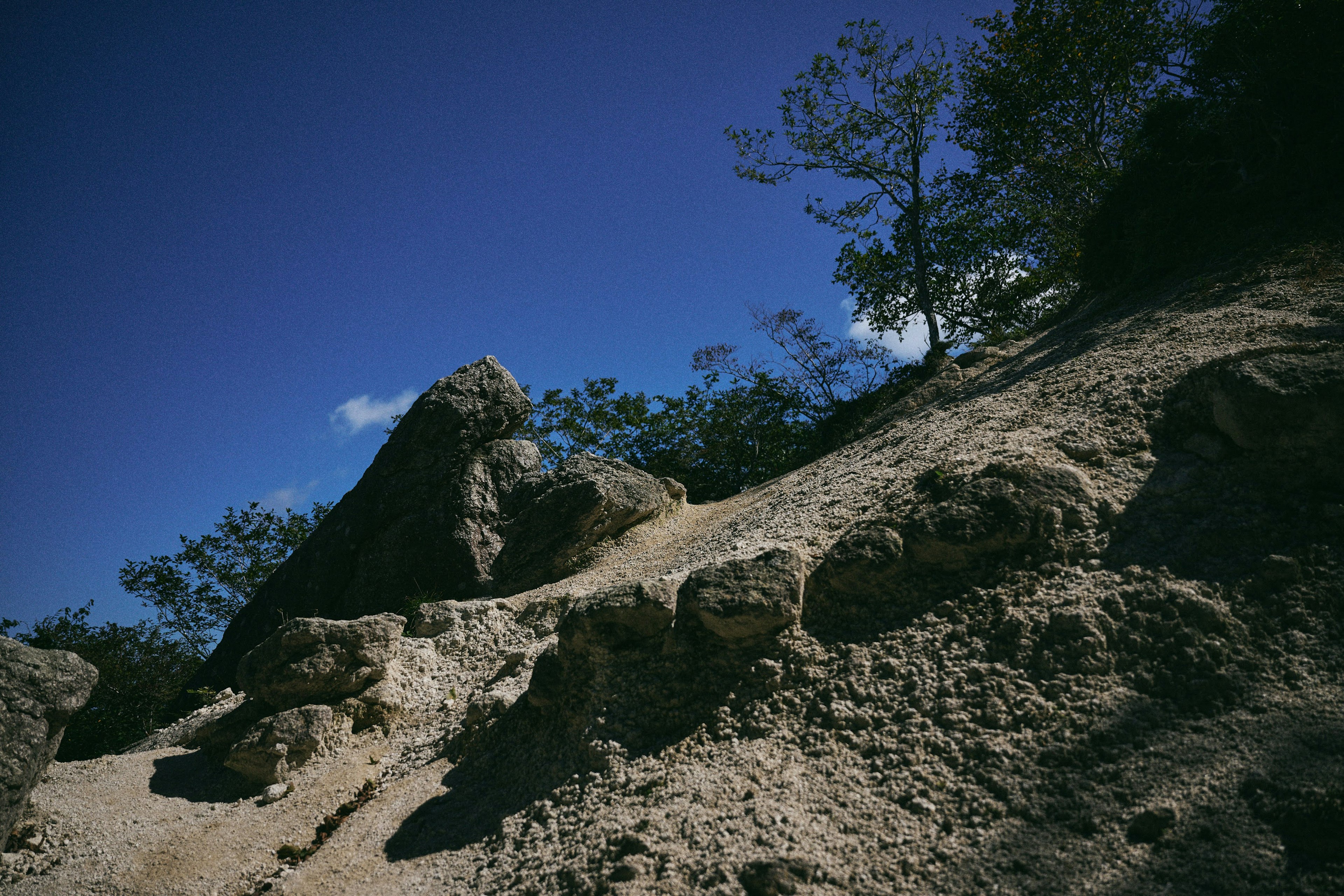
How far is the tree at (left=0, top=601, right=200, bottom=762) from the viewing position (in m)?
11.4

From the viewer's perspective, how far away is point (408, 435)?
1179 centimetres

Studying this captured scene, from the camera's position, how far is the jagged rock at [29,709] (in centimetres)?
475

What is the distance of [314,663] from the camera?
626 cm

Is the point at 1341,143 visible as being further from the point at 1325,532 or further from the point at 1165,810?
the point at 1165,810

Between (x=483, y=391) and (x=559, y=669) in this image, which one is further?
(x=483, y=391)

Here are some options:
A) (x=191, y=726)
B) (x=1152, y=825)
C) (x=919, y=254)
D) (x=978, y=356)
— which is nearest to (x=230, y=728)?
(x=191, y=726)

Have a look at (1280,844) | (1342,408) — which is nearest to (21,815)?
(1280,844)

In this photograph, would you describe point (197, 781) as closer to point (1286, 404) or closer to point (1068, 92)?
point (1286, 404)

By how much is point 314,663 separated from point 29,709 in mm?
1891

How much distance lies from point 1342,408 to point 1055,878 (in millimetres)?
3285

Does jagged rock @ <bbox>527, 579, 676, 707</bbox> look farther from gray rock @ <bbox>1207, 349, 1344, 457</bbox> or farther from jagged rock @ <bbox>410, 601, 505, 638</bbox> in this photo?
gray rock @ <bbox>1207, 349, 1344, 457</bbox>

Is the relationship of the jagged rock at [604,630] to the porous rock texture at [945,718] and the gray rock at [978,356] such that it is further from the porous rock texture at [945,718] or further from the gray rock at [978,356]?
the gray rock at [978,356]

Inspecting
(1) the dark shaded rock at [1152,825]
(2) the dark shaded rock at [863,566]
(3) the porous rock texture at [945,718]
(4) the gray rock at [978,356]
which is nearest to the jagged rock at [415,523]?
(3) the porous rock texture at [945,718]

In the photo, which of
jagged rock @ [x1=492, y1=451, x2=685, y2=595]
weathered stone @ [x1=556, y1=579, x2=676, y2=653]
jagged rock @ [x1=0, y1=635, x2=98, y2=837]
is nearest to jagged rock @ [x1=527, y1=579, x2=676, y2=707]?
weathered stone @ [x1=556, y1=579, x2=676, y2=653]
